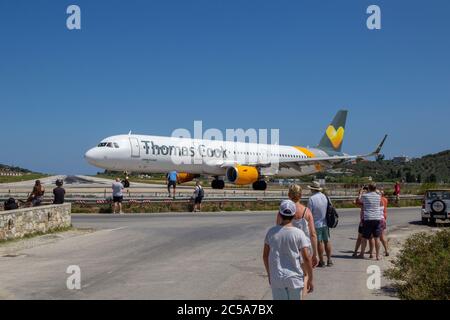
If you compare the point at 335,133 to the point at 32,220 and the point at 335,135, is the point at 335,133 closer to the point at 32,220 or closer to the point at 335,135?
the point at 335,135

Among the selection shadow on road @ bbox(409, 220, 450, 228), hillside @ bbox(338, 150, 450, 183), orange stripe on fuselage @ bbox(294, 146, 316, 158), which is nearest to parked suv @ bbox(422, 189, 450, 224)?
shadow on road @ bbox(409, 220, 450, 228)

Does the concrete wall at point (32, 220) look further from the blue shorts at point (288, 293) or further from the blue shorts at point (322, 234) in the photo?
the blue shorts at point (288, 293)

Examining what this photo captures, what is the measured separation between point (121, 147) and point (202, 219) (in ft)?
46.5

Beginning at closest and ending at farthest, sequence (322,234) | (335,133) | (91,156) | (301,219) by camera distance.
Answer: (301,219) → (322,234) → (91,156) → (335,133)

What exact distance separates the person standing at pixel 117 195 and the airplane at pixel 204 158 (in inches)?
393

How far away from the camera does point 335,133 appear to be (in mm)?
54781

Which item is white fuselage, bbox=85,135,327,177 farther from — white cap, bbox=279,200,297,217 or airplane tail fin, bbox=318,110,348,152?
white cap, bbox=279,200,297,217

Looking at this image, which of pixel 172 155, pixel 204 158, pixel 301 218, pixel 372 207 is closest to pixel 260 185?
pixel 204 158

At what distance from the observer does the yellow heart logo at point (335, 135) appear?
5472 cm

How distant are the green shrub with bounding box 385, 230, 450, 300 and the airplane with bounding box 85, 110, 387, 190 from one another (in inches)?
984

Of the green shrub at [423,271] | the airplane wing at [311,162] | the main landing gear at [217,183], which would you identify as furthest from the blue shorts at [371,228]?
the main landing gear at [217,183]

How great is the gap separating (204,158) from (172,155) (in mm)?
2688

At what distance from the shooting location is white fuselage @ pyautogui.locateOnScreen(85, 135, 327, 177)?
113 ft

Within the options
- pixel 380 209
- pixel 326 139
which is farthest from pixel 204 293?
pixel 326 139
